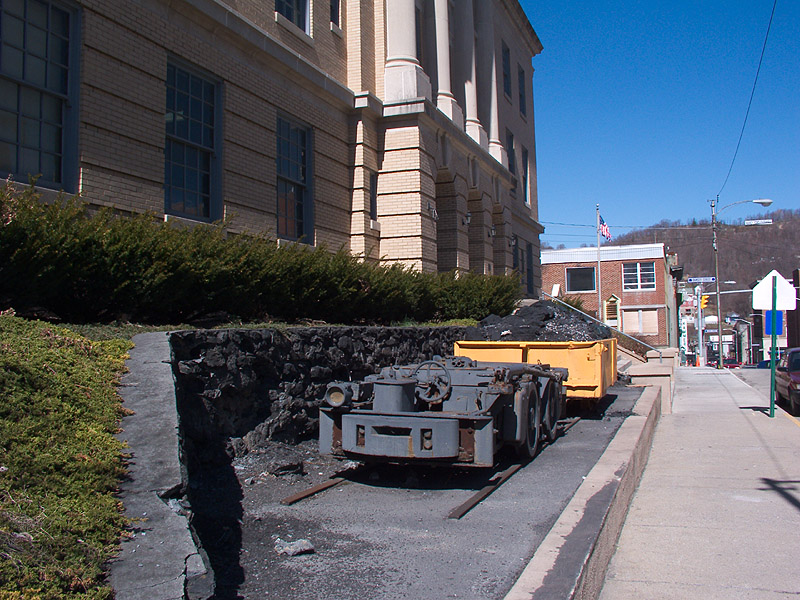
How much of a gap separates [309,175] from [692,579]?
1202 centimetres

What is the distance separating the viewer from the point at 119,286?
25.0 feet

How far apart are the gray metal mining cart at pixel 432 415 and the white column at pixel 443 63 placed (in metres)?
13.7

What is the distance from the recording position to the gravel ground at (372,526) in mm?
4352

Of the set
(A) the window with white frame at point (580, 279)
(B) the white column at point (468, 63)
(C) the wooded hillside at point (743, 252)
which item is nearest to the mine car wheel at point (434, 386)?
(B) the white column at point (468, 63)

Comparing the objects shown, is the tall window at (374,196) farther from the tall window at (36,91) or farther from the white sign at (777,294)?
the white sign at (777,294)

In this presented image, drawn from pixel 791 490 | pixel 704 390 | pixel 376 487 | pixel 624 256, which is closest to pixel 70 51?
pixel 376 487

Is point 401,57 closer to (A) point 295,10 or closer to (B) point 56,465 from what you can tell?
(A) point 295,10

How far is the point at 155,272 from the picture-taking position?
26.1ft

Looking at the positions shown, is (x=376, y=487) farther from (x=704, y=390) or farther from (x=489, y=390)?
(x=704, y=390)

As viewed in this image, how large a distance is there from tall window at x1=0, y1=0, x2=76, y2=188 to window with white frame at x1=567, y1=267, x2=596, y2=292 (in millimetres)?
47656

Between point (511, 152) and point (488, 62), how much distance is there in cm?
502

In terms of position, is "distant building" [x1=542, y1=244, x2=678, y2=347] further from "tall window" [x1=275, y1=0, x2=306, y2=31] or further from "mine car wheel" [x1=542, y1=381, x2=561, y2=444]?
"mine car wheel" [x1=542, y1=381, x2=561, y2=444]

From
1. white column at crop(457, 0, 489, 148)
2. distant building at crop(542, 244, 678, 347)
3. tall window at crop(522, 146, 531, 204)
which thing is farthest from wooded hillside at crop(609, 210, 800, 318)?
white column at crop(457, 0, 489, 148)

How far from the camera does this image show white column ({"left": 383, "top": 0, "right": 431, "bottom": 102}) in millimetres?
17641
